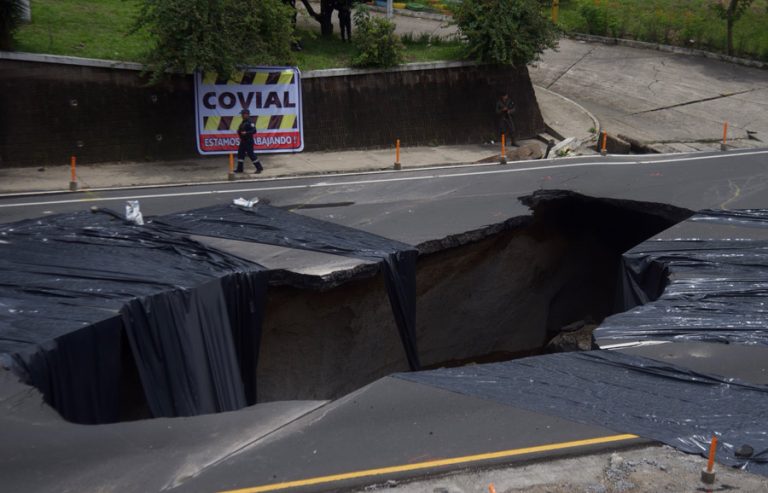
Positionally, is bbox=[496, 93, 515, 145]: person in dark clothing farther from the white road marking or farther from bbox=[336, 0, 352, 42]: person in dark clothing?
bbox=[336, 0, 352, 42]: person in dark clothing

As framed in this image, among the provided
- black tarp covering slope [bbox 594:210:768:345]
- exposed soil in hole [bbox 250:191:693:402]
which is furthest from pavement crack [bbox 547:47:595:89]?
black tarp covering slope [bbox 594:210:768:345]

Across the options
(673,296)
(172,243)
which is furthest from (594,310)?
(172,243)

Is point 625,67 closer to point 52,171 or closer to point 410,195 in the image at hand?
point 410,195

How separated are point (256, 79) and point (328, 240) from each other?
35.7 ft

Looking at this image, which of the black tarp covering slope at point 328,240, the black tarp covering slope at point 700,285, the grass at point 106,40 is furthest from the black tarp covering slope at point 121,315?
Result: the grass at point 106,40

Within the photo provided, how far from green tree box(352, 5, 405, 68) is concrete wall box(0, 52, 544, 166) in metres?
0.33

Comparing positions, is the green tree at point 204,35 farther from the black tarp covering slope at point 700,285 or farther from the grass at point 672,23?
the grass at point 672,23

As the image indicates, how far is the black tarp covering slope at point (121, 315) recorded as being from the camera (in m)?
10.4

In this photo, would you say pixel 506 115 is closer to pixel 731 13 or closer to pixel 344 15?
pixel 344 15

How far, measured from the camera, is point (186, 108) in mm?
24078

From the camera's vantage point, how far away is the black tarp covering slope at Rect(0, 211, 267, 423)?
411 inches

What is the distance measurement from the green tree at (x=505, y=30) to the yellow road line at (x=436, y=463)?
19301 mm

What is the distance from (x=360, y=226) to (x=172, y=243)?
381 cm

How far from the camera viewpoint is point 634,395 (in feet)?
33.0
